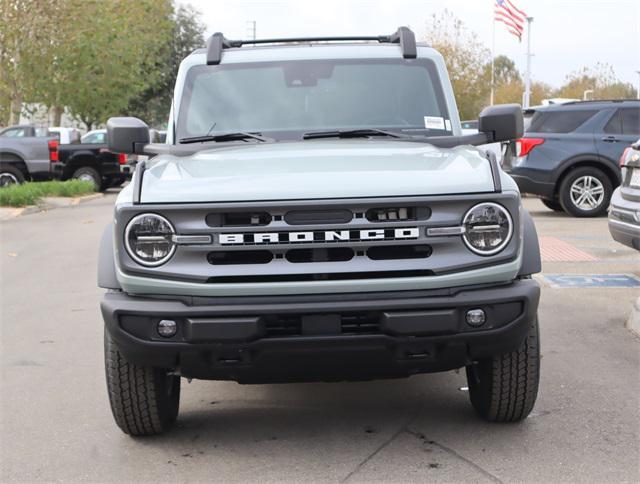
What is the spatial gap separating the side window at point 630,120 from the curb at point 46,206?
10888 mm

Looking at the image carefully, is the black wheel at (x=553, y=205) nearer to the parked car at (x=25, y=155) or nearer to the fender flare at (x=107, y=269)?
the parked car at (x=25, y=155)

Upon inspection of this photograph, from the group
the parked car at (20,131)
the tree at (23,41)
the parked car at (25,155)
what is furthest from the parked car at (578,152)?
the tree at (23,41)

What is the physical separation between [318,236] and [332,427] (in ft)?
4.28

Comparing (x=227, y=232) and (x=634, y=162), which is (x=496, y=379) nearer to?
(x=227, y=232)

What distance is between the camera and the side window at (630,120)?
1698cm

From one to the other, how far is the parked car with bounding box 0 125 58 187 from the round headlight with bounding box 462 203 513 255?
2262cm

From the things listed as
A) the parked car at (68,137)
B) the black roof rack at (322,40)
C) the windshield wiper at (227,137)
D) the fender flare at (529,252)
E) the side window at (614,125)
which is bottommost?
the parked car at (68,137)

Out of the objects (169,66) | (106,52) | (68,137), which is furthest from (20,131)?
(169,66)

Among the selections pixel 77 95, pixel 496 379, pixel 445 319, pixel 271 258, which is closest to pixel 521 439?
pixel 496 379

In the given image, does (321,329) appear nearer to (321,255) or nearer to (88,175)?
(321,255)

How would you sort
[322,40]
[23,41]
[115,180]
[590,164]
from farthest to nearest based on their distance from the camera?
[23,41], [115,180], [590,164], [322,40]

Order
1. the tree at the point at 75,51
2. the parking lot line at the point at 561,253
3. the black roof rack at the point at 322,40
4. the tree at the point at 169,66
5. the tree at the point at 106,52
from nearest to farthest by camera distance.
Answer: the black roof rack at the point at 322,40
the parking lot line at the point at 561,253
the tree at the point at 75,51
the tree at the point at 106,52
the tree at the point at 169,66

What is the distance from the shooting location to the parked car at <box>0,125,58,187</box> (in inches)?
1022

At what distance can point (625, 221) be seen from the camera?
8.39 m
